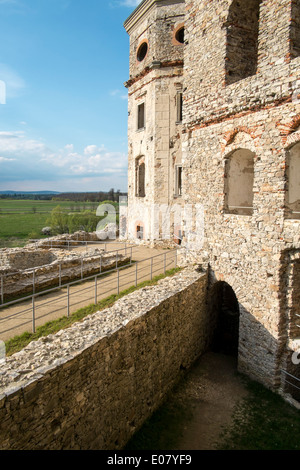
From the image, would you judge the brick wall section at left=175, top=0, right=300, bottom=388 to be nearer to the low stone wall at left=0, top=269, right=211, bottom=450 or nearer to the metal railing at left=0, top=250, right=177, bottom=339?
the low stone wall at left=0, top=269, right=211, bottom=450

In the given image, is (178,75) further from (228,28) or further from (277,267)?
(277,267)

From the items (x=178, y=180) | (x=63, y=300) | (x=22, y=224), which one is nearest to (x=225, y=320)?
(x=63, y=300)

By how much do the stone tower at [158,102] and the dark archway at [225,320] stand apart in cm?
574

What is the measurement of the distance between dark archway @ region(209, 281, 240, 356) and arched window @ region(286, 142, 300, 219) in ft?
13.8

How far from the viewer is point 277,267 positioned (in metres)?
8.38

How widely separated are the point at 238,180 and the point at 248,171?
1.66 feet

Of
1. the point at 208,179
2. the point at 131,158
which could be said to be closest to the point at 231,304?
the point at 208,179

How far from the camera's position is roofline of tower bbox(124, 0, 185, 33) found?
16.5 meters

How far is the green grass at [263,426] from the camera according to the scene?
6.86 metres

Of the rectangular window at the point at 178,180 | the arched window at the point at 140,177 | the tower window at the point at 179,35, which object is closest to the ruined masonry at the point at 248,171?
the rectangular window at the point at 178,180

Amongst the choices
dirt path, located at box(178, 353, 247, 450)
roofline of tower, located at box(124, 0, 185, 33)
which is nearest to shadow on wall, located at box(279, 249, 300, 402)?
dirt path, located at box(178, 353, 247, 450)

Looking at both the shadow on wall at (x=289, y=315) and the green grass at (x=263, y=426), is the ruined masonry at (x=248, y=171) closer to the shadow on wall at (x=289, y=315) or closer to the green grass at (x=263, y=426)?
the shadow on wall at (x=289, y=315)

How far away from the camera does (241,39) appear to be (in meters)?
9.99
